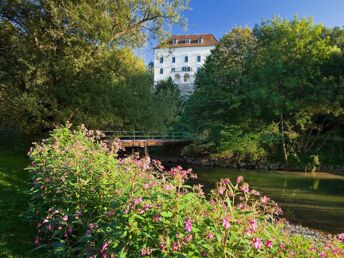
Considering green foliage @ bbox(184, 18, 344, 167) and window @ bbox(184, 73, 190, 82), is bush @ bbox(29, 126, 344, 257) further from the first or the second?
window @ bbox(184, 73, 190, 82)

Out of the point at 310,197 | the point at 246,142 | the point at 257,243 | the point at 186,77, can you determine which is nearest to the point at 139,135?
the point at 246,142

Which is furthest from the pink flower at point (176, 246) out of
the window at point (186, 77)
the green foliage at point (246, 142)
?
the window at point (186, 77)

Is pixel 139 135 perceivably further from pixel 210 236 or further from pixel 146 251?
pixel 210 236

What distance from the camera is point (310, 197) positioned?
43.4 ft

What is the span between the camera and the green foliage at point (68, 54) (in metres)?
13.9

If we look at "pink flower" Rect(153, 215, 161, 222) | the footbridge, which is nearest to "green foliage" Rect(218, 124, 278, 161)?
the footbridge

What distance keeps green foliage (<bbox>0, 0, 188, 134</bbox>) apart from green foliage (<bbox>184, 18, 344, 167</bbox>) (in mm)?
10700

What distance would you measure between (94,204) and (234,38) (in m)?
29.7

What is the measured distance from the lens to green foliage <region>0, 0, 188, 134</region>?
1395 centimetres

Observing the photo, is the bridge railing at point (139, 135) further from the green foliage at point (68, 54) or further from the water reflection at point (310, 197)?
the water reflection at point (310, 197)

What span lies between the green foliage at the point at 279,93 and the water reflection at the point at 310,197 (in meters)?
5.75

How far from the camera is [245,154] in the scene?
2580cm

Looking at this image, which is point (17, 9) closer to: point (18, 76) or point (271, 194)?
point (18, 76)

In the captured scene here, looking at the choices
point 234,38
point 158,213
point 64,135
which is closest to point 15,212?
point 64,135
